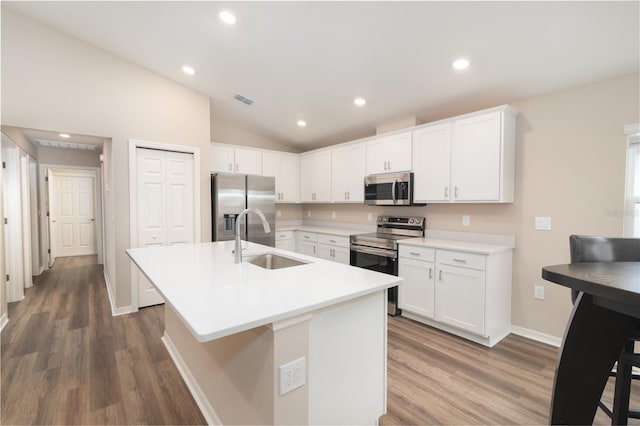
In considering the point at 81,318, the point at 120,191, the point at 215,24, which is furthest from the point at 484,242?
the point at 81,318

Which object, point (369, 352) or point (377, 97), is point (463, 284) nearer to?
point (369, 352)

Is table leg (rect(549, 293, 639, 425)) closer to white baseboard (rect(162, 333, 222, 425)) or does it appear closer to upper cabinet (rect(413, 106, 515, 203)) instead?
upper cabinet (rect(413, 106, 515, 203))

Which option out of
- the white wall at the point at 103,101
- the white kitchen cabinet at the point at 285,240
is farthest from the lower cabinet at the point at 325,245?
the white wall at the point at 103,101

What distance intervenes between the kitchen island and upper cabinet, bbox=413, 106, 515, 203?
190cm

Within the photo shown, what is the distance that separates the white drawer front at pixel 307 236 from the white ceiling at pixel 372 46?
1.93 meters

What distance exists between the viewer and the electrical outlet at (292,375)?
1.18 metres

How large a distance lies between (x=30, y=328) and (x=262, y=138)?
13.1 ft

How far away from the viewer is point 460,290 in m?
2.82

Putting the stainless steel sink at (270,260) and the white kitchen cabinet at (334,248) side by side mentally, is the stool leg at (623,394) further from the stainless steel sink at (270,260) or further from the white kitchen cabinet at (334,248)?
the white kitchen cabinet at (334,248)

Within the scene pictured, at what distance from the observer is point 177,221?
3951 millimetres

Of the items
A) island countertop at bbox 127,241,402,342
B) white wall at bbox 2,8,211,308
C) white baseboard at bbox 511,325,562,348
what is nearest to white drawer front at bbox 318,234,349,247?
white wall at bbox 2,8,211,308

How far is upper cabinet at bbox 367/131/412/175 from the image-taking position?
11.7 feet

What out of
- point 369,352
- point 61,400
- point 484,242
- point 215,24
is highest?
point 215,24

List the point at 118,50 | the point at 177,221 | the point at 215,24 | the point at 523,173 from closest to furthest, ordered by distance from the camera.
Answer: the point at 215,24 → the point at 523,173 → the point at 118,50 → the point at 177,221
